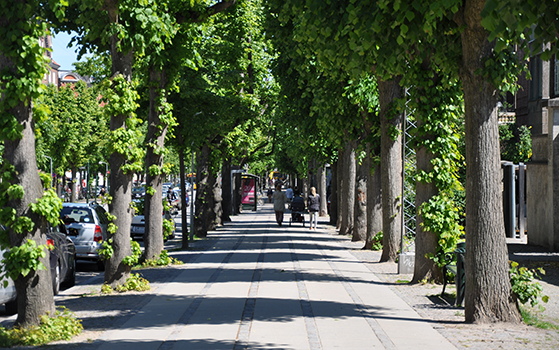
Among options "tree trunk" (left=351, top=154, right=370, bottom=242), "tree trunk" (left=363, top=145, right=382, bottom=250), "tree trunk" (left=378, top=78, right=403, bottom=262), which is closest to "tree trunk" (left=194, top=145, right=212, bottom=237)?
"tree trunk" (left=351, top=154, right=370, bottom=242)

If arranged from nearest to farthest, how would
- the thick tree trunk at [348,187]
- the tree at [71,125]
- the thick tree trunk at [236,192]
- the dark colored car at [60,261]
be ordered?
the dark colored car at [60,261]
the thick tree trunk at [348,187]
the thick tree trunk at [236,192]
the tree at [71,125]

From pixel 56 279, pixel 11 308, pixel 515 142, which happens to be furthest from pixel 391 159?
pixel 515 142

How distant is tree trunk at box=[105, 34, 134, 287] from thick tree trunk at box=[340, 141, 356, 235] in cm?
1501

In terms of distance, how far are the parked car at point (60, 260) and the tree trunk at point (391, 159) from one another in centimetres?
777

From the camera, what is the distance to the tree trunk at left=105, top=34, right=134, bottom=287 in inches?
525

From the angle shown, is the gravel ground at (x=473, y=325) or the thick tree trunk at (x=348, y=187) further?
the thick tree trunk at (x=348, y=187)

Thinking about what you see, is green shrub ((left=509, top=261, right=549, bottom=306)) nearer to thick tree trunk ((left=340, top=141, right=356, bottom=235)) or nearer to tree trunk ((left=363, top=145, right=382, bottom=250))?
tree trunk ((left=363, top=145, right=382, bottom=250))

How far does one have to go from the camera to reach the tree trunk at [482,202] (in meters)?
9.48

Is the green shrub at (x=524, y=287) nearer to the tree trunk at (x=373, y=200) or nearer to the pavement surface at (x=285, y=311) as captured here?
the pavement surface at (x=285, y=311)

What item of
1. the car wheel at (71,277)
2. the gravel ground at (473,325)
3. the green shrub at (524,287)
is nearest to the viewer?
the gravel ground at (473,325)

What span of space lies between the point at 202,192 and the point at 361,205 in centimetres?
691

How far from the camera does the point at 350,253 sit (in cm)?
2158

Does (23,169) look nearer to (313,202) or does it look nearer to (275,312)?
(275,312)

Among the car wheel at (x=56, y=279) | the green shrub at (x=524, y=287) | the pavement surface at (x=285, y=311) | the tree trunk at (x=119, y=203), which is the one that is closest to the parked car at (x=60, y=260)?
the car wheel at (x=56, y=279)
